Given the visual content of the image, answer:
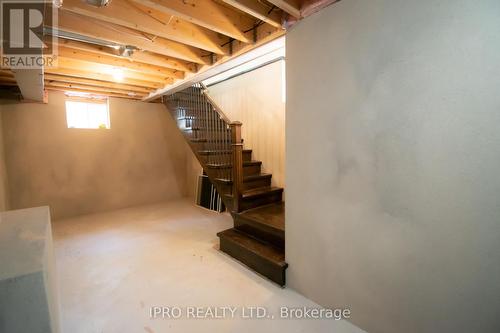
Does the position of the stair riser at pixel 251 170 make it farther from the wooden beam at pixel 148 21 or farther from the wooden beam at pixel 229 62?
the wooden beam at pixel 148 21

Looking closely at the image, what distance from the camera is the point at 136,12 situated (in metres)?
1.80

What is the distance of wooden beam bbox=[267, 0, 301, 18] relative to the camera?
61.5 inches

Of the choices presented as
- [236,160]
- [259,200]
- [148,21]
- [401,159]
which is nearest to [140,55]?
[148,21]

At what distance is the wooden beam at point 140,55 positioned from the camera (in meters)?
2.25

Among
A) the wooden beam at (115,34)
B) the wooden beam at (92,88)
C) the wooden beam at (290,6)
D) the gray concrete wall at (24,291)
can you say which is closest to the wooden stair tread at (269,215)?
the gray concrete wall at (24,291)

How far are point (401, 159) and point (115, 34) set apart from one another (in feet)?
8.47

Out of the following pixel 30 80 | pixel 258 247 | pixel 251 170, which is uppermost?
pixel 30 80

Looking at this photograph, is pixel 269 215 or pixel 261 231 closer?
pixel 261 231

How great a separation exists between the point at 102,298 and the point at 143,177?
138 inches

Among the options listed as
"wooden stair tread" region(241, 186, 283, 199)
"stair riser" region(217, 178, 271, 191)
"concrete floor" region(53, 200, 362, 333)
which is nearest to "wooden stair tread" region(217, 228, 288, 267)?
"concrete floor" region(53, 200, 362, 333)

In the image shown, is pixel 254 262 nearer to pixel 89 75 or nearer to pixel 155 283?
pixel 155 283

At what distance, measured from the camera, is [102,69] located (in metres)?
2.97

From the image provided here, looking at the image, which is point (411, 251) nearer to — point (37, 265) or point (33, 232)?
point (37, 265)

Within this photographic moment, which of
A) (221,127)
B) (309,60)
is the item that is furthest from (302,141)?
(221,127)
